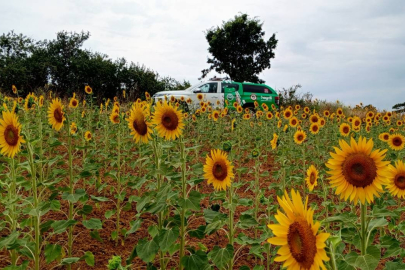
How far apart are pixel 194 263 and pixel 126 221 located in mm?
1837

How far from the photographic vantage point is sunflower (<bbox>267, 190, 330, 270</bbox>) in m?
1.28

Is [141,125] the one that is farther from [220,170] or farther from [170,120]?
[220,170]

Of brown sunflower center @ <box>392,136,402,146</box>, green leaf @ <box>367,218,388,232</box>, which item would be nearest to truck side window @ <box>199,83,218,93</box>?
brown sunflower center @ <box>392,136,402,146</box>

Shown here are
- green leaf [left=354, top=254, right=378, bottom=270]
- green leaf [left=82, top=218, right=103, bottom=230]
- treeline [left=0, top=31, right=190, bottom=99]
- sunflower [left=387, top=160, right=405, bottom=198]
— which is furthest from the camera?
treeline [left=0, top=31, right=190, bottom=99]

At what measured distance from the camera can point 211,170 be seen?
2.80 metres

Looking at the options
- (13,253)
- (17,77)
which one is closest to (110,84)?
(17,77)

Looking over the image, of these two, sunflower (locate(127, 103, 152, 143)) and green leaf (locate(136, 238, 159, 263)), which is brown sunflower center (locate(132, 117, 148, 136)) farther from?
green leaf (locate(136, 238, 159, 263))

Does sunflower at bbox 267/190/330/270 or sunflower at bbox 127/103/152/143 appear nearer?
sunflower at bbox 267/190/330/270

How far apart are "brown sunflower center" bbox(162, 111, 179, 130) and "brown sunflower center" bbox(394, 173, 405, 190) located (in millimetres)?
2043

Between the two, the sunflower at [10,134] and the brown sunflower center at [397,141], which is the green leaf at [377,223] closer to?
the sunflower at [10,134]

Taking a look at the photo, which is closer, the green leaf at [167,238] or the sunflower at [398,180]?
the green leaf at [167,238]

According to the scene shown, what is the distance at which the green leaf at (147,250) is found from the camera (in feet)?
7.41

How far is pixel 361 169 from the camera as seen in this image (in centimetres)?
194

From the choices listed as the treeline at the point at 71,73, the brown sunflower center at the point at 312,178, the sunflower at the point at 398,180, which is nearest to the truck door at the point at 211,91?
the treeline at the point at 71,73
